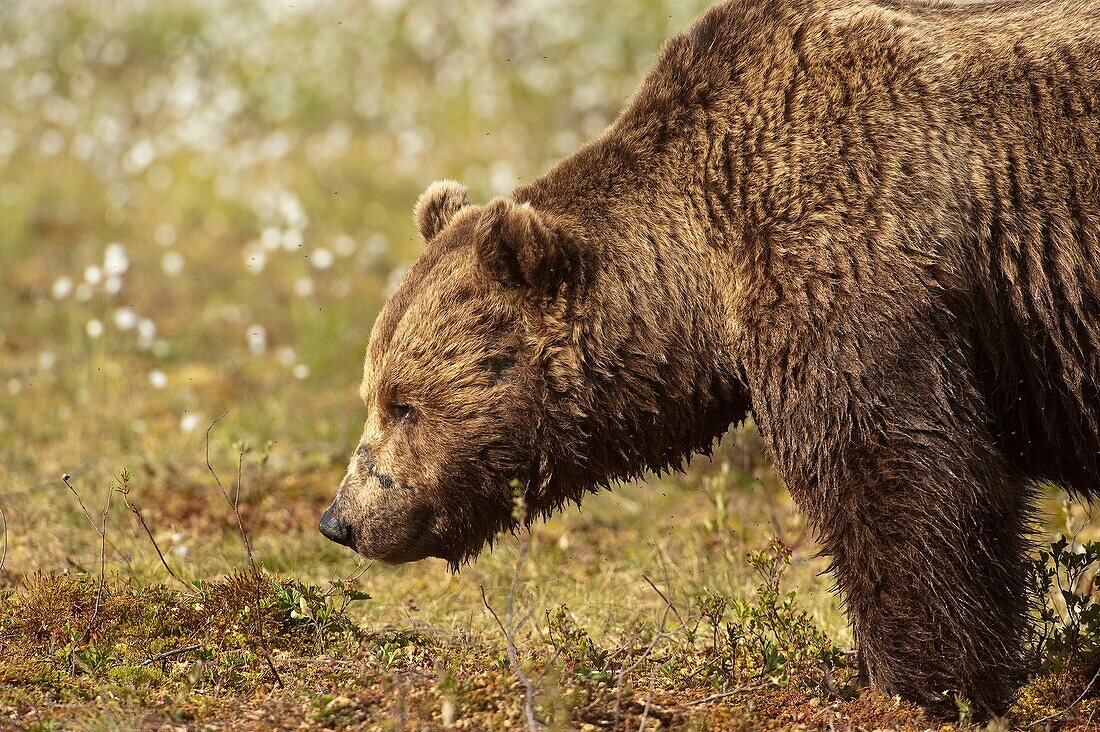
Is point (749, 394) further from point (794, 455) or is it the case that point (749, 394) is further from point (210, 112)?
point (210, 112)

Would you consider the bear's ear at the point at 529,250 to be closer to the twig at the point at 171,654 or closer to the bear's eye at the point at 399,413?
the bear's eye at the point at 399,413

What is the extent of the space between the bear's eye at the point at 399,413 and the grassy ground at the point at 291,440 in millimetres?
659

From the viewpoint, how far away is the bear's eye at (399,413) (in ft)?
14.3

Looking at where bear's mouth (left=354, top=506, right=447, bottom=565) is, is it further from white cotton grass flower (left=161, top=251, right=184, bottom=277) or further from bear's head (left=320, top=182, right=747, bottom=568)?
white cotton grass flower (left=161, top=251, right=184, bottom=277)

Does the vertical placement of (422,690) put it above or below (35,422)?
below

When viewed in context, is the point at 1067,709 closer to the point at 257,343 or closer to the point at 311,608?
the point at 311,608

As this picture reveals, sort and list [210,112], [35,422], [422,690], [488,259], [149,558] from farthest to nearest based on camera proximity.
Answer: [210,112] < [35,422] < [149,558] < [488,259] < [422,690]

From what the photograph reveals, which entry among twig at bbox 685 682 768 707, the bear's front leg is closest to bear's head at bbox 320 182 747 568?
the bear's front leg

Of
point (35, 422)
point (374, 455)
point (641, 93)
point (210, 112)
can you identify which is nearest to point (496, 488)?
point (374, 455)

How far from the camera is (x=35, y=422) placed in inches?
293

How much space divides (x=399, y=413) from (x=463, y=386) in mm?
291

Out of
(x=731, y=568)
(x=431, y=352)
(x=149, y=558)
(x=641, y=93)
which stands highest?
(x=641, y=93)

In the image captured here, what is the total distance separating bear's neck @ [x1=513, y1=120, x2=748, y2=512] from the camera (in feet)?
13.6

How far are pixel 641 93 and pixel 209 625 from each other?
95.4 inches
